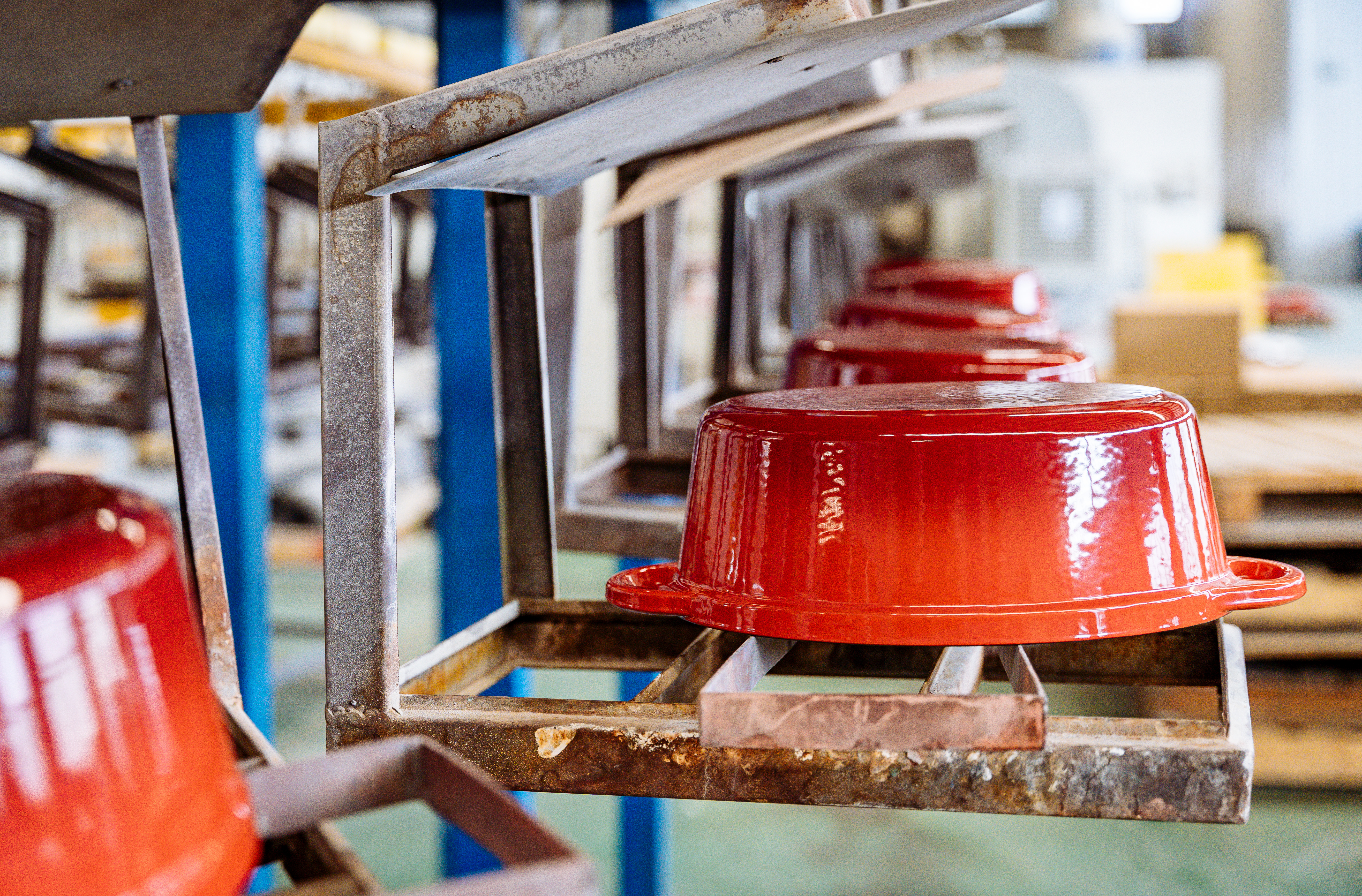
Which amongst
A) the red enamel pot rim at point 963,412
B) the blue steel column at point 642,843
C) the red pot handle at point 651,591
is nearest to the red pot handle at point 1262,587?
the red enamel pot rim at point 963,412

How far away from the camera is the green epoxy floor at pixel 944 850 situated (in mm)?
2814

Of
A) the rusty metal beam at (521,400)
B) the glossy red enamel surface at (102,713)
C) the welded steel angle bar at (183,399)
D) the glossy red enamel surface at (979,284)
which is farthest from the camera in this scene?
the glossy red enamel surface at (979,284)

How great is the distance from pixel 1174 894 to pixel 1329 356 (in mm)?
3023

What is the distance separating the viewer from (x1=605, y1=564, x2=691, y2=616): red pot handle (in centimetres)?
74

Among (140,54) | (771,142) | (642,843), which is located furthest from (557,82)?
→ (642,843)

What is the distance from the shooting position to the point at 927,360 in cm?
108

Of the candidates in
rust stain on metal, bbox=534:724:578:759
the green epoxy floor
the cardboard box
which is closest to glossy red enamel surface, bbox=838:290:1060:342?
rust stain on metal, bbox=534:724:578:759

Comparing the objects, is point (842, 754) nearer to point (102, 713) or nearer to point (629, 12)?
point (102, 713)

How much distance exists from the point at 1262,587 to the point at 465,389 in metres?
1.40

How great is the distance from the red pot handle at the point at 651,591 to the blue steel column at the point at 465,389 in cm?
109

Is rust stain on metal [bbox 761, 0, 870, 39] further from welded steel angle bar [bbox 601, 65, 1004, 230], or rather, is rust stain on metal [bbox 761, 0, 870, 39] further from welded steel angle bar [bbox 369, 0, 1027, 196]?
welded steel angle bar [bbox 601, 65, 1004, 230]

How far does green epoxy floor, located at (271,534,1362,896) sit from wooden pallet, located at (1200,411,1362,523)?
2.61 feet

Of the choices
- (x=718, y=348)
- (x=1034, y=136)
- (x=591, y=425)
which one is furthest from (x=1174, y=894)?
(x=1034, y=136)

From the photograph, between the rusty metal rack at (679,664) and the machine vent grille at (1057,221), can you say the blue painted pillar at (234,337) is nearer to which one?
the rusty metal rack at (679,664)
